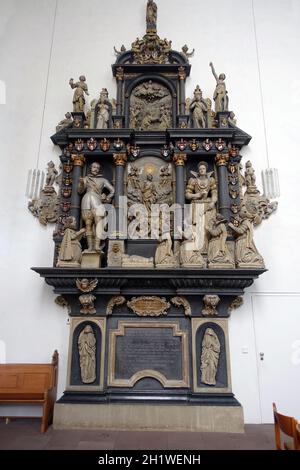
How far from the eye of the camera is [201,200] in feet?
18.7

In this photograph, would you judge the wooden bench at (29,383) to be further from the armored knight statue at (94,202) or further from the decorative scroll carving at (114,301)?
the armored knight statue at (94,202)

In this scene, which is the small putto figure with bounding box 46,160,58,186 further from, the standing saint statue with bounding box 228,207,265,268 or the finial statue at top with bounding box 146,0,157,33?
the finial statue at top with bounding box 146,0,157,33

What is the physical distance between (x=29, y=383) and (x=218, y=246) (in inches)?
140

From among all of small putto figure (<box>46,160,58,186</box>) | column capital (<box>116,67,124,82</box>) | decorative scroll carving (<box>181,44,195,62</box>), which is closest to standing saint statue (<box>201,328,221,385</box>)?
small putto figure (<box>46,160,58,186</box>)

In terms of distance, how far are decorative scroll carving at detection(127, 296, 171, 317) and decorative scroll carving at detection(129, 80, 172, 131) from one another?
323cm

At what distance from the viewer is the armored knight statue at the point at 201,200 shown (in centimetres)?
545

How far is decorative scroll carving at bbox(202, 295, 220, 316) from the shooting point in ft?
16.5

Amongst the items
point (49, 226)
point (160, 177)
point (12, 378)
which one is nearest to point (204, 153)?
point (160, 177)

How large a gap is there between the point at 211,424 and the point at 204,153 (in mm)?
4248

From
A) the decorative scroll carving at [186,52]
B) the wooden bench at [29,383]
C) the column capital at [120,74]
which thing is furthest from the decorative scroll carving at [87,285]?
the decorative scroll carving at [186,52]

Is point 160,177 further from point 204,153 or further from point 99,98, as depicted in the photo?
point 99,98

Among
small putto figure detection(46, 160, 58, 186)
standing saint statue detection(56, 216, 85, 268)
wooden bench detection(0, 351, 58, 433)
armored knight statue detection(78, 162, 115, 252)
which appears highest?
small putto figure detection(46, 160, 58, 186)

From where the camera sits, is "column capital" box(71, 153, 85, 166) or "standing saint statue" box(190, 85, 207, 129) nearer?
"column capital" box(71, 153, 85, 166)

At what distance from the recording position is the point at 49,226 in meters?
6.00
